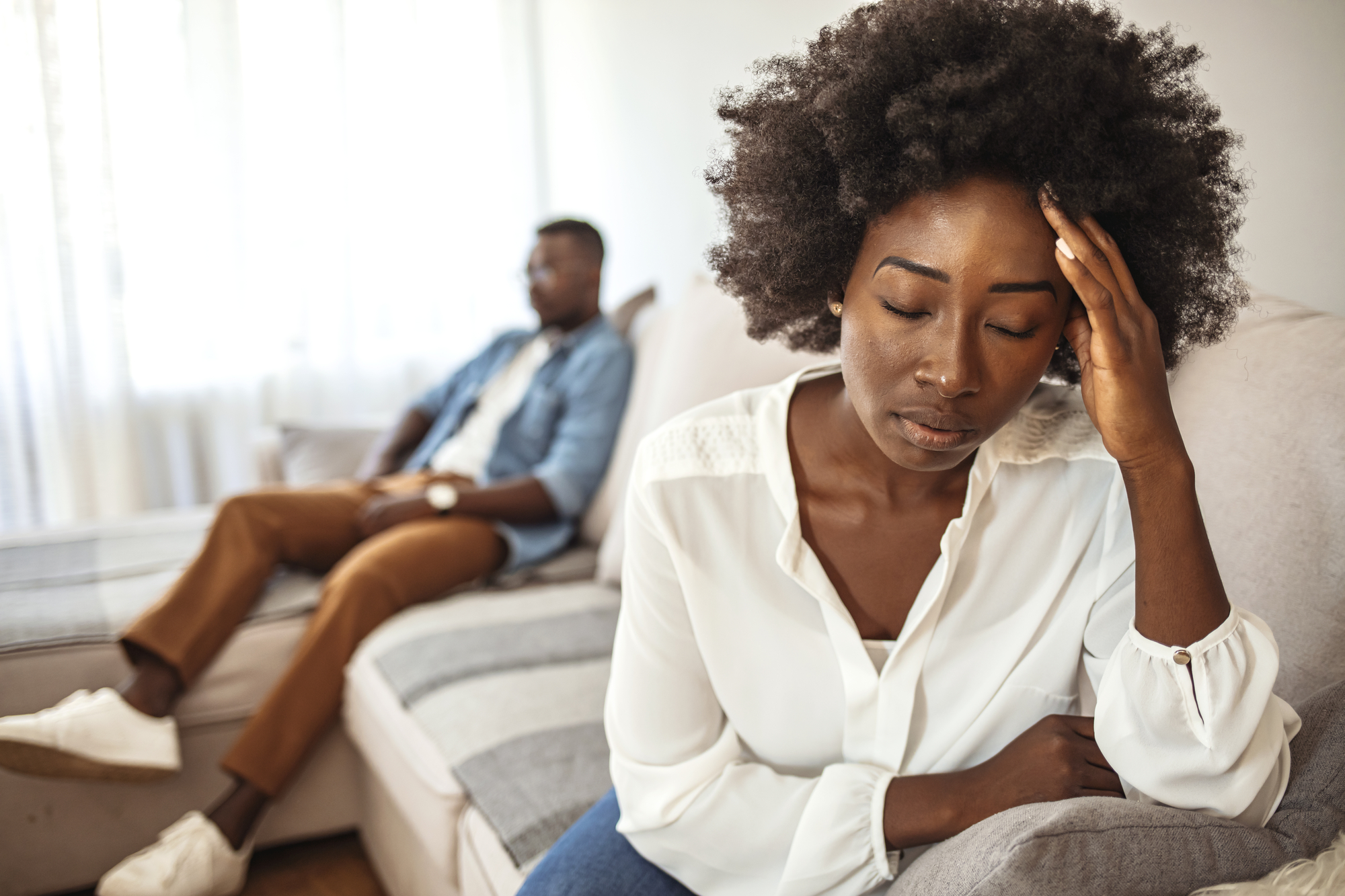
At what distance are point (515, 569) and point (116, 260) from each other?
6.07ft

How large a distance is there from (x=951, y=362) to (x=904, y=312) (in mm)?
58

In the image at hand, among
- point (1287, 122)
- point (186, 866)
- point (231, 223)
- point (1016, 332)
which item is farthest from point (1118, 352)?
point (231, 223)

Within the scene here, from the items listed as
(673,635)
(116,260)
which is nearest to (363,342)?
(116,260)

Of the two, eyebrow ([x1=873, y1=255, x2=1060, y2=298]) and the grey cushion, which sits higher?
eyebrow ([x1=873, y1=255, x2=1060, y2=298])

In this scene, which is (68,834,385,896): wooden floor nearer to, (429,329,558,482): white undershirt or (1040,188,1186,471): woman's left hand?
(429,329,558,482): white undershirt

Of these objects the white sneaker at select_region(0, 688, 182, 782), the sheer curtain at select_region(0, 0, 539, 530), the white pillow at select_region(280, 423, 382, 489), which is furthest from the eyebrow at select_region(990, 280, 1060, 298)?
the sheer curtain at select_region(0, 0, 539, 530)

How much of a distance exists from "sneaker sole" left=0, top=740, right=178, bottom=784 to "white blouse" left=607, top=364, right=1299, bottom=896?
102 cm

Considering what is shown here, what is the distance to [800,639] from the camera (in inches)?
35.8

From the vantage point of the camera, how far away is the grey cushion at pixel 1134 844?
63 centimetres

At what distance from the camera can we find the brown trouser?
5.32 ft

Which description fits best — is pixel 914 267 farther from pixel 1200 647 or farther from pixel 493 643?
pixel 493 643

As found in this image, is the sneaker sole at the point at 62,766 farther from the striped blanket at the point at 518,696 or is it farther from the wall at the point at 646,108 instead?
the wall at the point at 646,108

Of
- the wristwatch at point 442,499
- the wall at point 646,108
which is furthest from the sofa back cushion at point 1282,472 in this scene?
the wristwatch at point 442,499

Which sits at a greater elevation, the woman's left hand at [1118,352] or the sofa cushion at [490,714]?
the woman's left hand at [1118,352]
